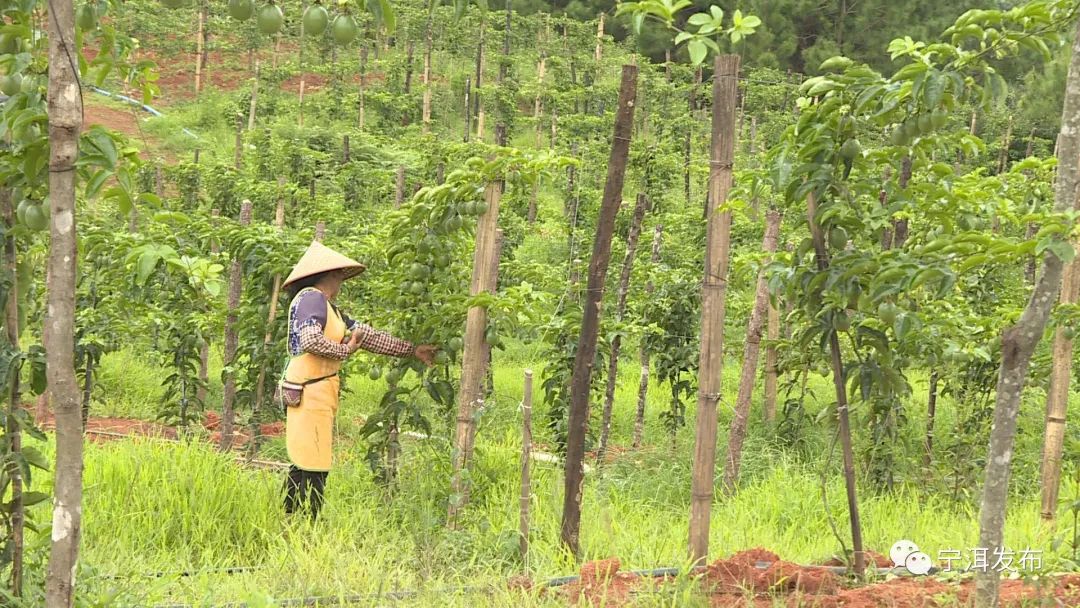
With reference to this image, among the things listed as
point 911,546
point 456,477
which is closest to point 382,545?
point 456,477

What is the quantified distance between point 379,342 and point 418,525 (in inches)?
35.0

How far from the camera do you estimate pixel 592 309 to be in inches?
143

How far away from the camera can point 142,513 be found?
421 cm

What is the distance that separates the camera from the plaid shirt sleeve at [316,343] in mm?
4316

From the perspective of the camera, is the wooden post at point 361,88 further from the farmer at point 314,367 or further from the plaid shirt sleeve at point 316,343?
the plaid shirt sleeve at point 316,343

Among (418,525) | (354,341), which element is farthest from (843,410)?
(354,341)

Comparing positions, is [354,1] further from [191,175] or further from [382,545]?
[191,175]

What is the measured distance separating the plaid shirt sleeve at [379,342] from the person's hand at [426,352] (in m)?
0.06

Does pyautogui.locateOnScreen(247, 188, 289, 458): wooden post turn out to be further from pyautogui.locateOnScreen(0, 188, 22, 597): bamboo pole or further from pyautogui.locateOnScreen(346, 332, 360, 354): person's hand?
pyautogui.locateOnScreen(0, 188, 22, 597): bamboo pole

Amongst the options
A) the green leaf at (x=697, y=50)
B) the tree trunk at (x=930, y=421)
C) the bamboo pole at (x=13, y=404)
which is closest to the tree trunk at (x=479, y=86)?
the tree trunk at (x=930, y=421)

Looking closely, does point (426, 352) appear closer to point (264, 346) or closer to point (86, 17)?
point (264, 346)

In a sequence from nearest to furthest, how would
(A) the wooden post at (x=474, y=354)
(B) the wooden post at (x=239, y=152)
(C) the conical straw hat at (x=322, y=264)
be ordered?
(A) the wooden post at (x=474, y=354), (C) the conical straw hat at (x=322, y=264), (B) the wooden post at (x=239, y=152)

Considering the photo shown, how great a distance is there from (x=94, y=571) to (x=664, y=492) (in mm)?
3518

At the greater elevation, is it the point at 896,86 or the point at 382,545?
the point at 896,86
